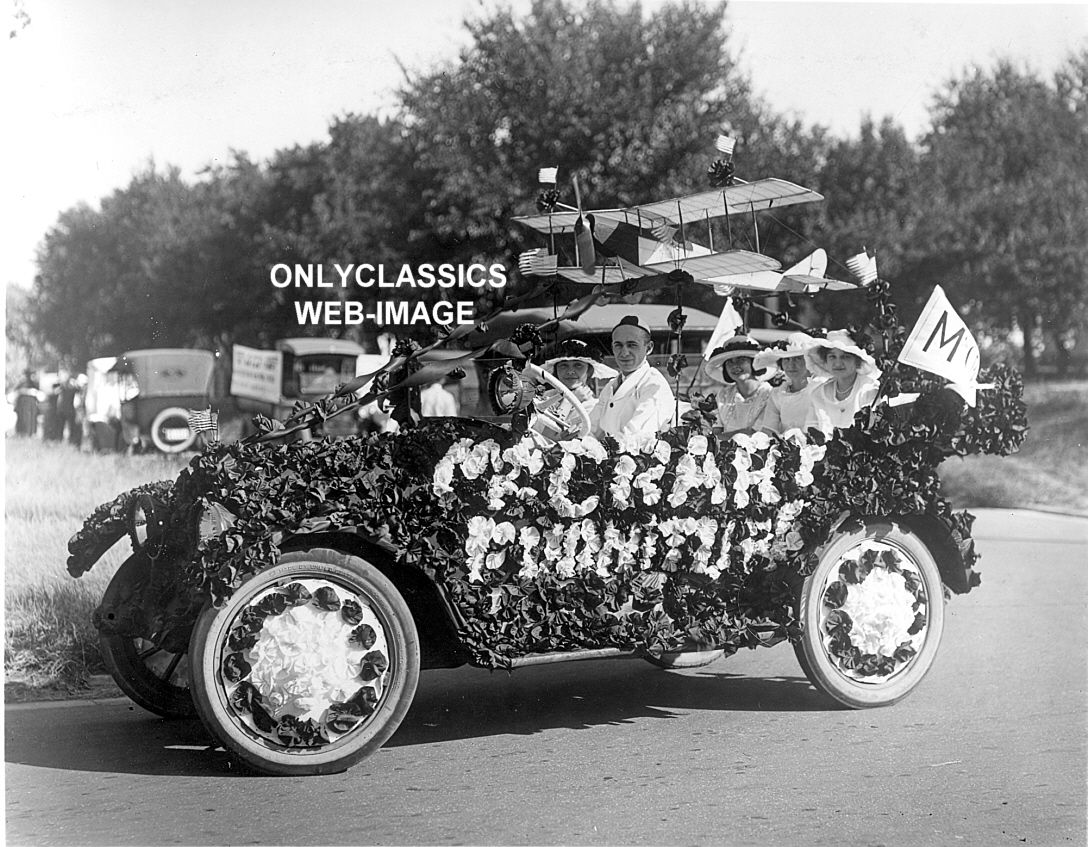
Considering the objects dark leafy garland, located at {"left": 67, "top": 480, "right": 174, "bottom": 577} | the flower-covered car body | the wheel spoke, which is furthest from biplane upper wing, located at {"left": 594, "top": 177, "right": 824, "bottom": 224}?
the wheel spoke

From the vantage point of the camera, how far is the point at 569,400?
5293 millimetres

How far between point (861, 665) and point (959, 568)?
64cm

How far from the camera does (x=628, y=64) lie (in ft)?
28.2

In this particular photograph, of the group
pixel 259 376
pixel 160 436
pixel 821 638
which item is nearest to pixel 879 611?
pixel 821 638

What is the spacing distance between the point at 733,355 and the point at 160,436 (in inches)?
175

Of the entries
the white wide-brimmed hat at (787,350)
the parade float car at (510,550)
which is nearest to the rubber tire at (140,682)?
the parade float car at (510,550)

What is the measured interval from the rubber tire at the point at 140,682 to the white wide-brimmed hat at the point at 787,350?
3.05 metres

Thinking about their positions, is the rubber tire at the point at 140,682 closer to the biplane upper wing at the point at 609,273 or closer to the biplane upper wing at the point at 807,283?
the biplane upper wing at the point at 609,273

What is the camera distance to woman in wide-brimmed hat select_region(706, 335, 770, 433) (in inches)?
246

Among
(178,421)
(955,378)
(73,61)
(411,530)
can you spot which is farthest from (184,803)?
(178,421)

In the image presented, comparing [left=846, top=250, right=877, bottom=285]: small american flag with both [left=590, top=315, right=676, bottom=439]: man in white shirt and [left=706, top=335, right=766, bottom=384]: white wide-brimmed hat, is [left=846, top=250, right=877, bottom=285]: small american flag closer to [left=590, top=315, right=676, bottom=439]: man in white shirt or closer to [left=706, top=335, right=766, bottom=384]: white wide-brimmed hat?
[left=706, top=335, right=766, bottom=384]: white wide-brimmed hat

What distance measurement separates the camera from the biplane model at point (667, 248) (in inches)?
209

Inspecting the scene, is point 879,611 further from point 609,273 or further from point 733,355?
point 609,273

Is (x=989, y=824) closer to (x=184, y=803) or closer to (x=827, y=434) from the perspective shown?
(x=827, y=434)
